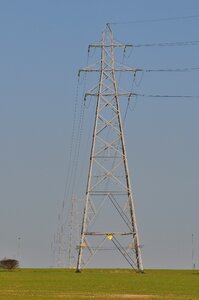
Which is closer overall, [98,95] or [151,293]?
[151,293]

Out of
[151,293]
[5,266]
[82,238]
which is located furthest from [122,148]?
[5,266]

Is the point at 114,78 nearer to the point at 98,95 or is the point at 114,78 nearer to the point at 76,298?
the point at 98,95

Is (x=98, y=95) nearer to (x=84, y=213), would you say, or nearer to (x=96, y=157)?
(x=96, y=157)

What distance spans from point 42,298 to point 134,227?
37696mm

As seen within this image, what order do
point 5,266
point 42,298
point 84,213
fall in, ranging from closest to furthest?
point 42,298
point 84,213
point 5,266

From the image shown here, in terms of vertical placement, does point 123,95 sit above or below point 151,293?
above

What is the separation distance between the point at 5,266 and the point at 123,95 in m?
72.0

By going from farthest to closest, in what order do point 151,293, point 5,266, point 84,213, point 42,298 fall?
point 5,266, point 84,213, point 151,293, point 42,298

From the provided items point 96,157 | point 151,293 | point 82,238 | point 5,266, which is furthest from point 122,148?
point 5,266

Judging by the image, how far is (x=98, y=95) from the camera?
8312 centimetres

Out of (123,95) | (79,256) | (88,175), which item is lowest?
(79,256)

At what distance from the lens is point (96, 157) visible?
8044cm

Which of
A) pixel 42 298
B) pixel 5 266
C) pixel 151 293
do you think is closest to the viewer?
pixel 42 298

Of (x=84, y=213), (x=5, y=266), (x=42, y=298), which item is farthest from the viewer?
(x=5, y=266)
